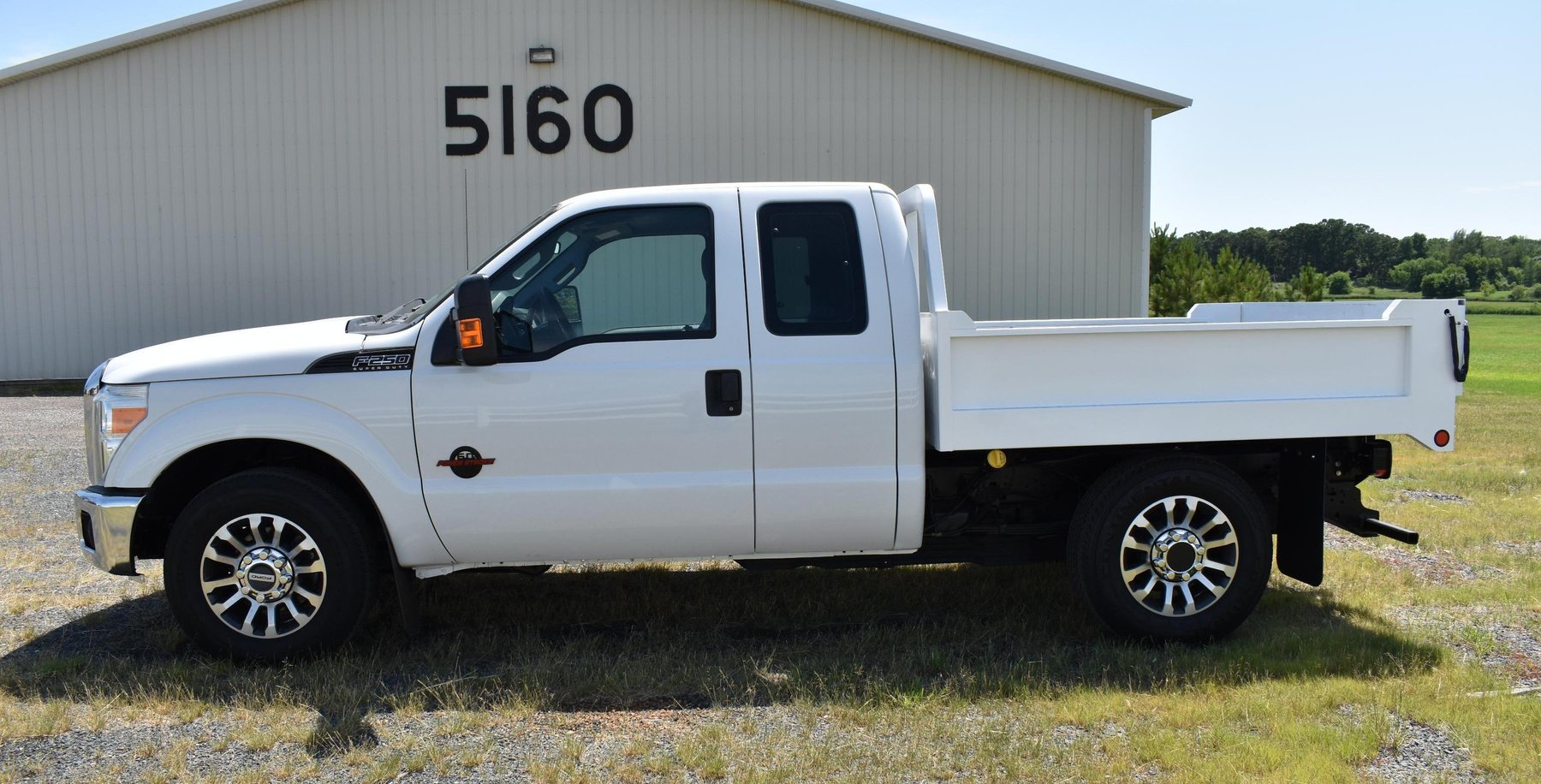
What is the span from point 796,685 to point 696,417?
1.15 metres

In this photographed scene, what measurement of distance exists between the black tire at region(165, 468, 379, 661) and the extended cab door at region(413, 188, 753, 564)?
0.42 metres

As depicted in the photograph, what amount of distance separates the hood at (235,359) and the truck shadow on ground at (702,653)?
1.22 meters

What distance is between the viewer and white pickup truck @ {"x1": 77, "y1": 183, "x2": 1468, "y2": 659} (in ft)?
16.2

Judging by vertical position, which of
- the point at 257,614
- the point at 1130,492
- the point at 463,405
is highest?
the point at 463,405

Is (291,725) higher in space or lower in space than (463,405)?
lower

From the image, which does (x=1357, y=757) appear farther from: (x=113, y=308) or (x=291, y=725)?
(x=113, y=308)

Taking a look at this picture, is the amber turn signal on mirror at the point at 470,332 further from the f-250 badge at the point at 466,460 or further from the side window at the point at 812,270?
the side window at the point at 812,270

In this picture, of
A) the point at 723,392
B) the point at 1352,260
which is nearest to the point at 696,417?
the point at 723,392

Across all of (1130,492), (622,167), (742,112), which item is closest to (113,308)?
(622,167)

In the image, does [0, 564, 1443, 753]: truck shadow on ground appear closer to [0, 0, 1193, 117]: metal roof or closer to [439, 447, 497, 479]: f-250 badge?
[439, 447, 497, 479]: f-250 badge

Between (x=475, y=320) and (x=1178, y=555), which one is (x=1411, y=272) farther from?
(x=475, y=320)

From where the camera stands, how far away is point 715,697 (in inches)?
187

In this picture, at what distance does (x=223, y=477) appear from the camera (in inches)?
210

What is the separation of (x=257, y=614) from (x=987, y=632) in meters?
3.21
